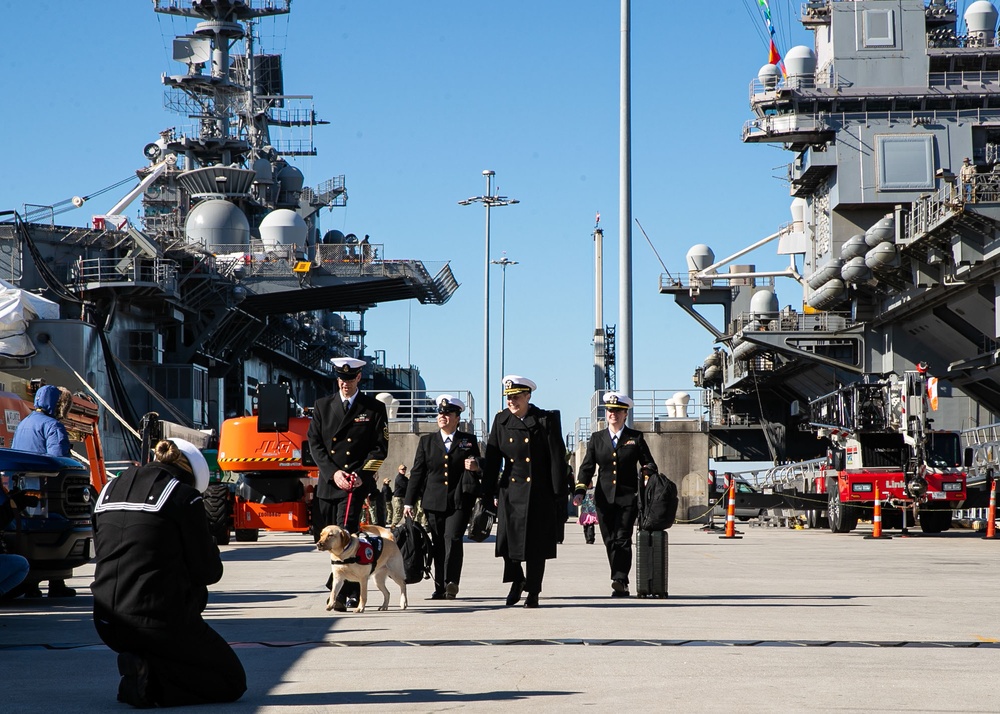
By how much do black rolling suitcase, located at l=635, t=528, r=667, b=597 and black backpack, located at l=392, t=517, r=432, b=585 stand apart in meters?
1.90

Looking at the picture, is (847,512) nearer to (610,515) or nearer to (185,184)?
(610,515)

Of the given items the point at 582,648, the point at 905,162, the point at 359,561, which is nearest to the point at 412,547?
the point at 359,561

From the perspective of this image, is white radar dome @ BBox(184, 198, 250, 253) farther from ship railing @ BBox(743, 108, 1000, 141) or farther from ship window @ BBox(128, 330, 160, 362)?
ship railing @ BBox(743, 108, 1000, 141)

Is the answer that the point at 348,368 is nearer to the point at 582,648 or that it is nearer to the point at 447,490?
the point at 447,490

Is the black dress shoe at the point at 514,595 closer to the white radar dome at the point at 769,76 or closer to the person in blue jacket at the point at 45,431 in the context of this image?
the person in blue jacket at the point at 45,431

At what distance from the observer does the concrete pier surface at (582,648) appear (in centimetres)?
545

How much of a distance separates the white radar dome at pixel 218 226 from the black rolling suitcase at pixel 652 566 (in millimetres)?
46351

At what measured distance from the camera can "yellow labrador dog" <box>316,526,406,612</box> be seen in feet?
29.4

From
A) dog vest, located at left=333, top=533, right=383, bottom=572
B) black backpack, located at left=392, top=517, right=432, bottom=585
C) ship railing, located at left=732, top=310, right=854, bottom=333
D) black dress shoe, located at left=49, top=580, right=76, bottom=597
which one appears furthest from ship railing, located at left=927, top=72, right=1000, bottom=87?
black dress shoe, located at left=49, top=580, right=76, bottom=597

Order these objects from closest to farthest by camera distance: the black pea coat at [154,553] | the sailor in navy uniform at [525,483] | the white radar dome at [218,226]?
the black pea coat at [154,553] < the sailor in navy uniform at [525,483] < the white radar dome at [218,226]

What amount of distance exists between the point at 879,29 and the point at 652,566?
39971 mm

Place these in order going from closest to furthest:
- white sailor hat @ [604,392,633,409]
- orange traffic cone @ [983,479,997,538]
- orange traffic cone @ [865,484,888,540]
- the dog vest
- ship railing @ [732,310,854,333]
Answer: the dog vest → white sailor hat @ [604,392,633,409] → orange traffic cone @ [983,479,997,538] → orange traffic cone @ [865,484,888,540] → ship railing @ [732,310,854,333]

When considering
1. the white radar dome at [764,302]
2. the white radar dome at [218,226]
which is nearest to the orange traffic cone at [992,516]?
the white radar dome at [764,302]

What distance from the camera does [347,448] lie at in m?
9.98
